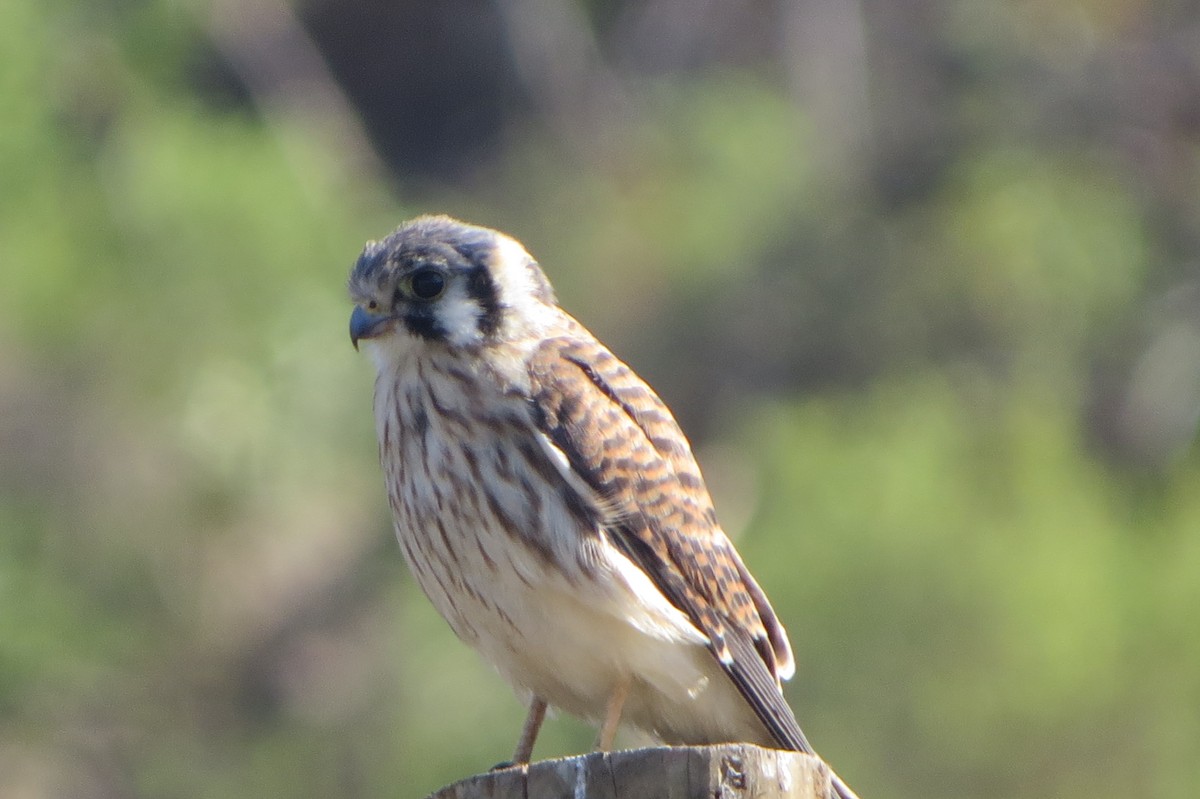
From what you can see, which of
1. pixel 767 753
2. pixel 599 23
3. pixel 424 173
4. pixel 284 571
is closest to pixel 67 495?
pixel 284 571

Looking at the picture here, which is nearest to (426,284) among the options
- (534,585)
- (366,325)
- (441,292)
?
(441,292)

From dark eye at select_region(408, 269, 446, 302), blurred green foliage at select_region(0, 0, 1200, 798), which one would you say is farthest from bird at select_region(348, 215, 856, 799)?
blurred green foliage at select_region(0, 0, 1200, 798)

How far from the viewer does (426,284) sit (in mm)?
3961

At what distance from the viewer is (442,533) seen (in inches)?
143

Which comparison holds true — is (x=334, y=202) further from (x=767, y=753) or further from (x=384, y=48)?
(x=767, y=753)

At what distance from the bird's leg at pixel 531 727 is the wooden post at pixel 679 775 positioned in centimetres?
92

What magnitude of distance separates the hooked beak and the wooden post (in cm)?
128

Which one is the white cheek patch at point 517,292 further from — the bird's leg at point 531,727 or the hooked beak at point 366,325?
the bird's leg at point 531,727

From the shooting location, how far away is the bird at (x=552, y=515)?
3607mm

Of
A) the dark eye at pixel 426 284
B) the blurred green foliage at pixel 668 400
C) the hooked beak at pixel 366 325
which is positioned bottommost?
the hooked beak at pixel 366 325

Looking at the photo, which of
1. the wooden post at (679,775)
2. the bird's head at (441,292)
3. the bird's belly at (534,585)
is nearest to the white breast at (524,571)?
the bird's belly at (534,585)

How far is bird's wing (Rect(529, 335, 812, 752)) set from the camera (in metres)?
3.71

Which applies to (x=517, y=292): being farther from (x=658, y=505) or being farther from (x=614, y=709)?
(x=614, y=709)

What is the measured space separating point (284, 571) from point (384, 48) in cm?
488
